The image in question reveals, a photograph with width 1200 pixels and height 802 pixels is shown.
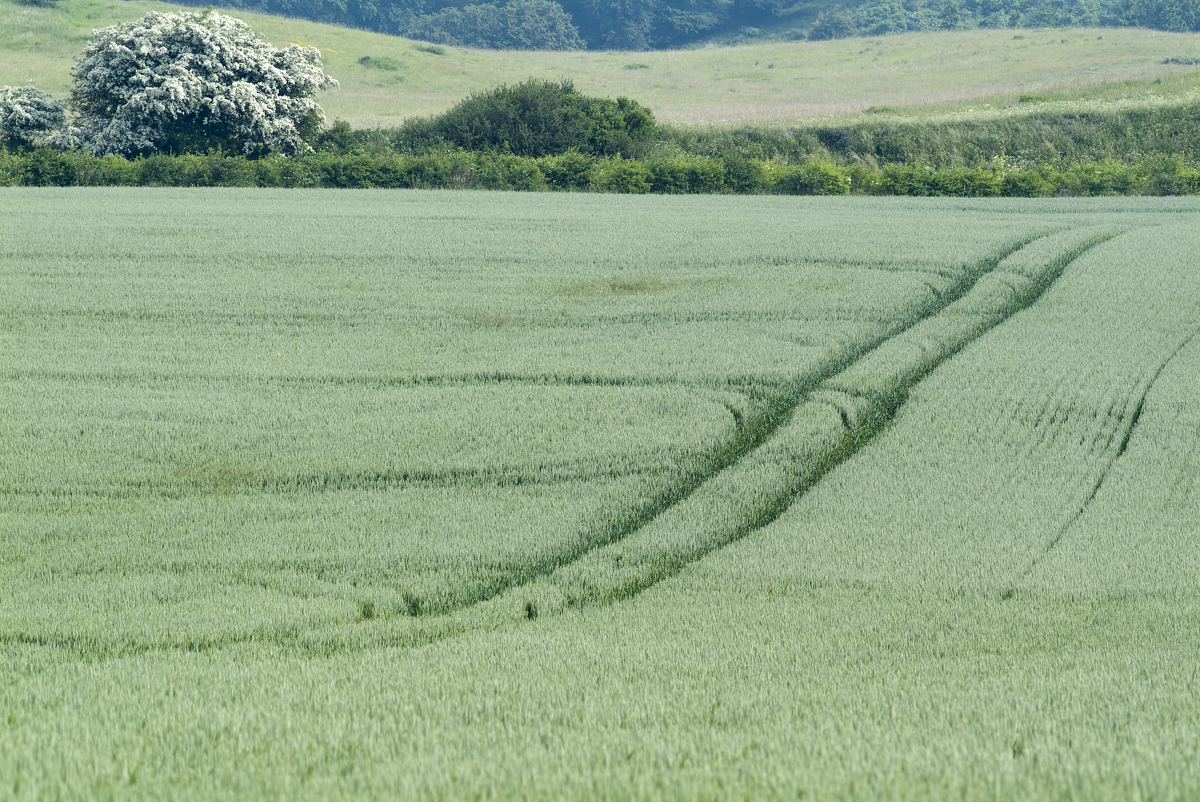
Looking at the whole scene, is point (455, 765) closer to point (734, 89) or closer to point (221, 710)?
point (221, 710)

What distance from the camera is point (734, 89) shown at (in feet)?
196

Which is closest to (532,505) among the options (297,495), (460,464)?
(460,464)

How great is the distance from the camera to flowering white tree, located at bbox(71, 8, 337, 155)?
1272 inches

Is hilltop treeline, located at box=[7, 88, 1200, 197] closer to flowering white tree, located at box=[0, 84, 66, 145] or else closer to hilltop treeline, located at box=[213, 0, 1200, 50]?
flowering white tree, located at box=[0, 84, 66, 145]

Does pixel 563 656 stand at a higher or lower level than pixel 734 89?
lower

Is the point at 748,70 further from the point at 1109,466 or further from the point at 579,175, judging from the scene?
the point at 1109,466

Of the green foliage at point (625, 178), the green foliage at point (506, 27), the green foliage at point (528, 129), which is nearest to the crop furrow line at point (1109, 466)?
the green foliage at point (625, 178)

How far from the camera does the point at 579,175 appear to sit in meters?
31.6

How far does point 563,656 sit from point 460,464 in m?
3.70

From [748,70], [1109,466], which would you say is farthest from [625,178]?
[748,70]

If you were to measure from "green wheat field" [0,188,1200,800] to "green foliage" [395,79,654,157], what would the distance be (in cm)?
1965

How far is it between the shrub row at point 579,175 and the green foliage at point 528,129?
3.87 meters

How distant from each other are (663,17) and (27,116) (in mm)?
80118

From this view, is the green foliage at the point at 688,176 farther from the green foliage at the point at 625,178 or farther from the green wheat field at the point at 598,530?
the green wheat field at the point at 598,530
